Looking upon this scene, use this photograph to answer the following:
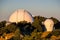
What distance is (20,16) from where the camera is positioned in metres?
82.7

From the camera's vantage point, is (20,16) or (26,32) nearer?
(26,32)

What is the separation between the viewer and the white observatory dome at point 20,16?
270 ft

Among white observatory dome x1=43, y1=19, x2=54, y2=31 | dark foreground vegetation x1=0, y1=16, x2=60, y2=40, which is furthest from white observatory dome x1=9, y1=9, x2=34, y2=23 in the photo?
white observatory dome x1=43, y1=19, x2=54, y2=31

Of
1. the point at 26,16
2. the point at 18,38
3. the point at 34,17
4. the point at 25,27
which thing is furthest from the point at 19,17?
the point at 18,38

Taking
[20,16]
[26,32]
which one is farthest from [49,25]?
[20,16]

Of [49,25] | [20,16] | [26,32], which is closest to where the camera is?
[26,32]

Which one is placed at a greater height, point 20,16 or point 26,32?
point 20,16

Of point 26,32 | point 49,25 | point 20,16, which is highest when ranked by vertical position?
point 20,16

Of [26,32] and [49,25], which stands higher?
[49,25]

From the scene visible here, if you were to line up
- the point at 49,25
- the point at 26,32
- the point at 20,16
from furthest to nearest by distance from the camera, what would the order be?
the point at 20,16 → the point at 49,25 → the point at 26,32

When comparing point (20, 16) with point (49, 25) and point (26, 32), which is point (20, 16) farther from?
point (26, 32)

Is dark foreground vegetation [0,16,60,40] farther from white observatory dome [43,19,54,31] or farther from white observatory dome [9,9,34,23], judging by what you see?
white observatory dome [9,9,34,23]

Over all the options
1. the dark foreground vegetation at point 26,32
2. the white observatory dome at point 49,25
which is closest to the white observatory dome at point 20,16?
the dark foreground vegetation at point 26,32

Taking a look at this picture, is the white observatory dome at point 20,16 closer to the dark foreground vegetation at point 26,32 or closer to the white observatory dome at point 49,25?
the dark foreground vegetation at point 26,32
